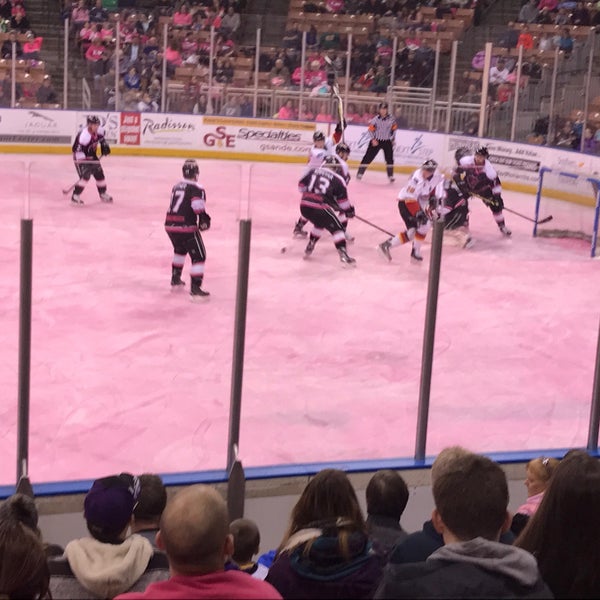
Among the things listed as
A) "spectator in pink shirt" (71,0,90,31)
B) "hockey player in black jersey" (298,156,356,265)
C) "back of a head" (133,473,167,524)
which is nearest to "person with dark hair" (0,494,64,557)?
"back of a head" (133,473,167,524)

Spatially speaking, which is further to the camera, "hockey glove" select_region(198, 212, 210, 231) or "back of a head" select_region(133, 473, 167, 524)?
"hockey glove" select_region(198, 212, 210, 231)

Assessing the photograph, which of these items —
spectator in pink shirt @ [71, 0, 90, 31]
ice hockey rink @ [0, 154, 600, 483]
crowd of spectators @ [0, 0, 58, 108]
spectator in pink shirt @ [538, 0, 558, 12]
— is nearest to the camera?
ice hockey rink @ [0, 154, 600, 483]

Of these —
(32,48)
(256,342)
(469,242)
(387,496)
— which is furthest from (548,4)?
(387,496)

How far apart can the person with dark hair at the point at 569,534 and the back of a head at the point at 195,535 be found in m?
0.72

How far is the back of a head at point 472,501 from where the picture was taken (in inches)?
85.4

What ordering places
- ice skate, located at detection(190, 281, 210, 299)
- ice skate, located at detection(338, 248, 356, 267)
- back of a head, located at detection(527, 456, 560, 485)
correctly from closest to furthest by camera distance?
back of a head, located at detection(527, 456, 560, 485) < ice skate, located at detection(190, 281, 210, 299) < ice skate, located at detection(338, 248, 356, 267)

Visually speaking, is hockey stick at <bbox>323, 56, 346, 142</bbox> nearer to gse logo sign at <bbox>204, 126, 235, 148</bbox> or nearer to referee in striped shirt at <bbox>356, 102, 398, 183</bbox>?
referee in striped shirt at <bbox>356, 102, 398, 183</bbox>

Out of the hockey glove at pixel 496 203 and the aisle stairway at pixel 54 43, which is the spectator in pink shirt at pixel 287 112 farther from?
the hockey glove at pixel 496 203

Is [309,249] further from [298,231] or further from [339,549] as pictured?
[339,549]

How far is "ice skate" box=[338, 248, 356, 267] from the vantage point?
26.1 ft

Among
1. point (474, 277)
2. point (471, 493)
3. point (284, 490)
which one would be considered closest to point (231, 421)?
point (284, 490)

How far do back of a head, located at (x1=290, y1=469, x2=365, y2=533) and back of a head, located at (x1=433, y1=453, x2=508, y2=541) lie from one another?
0.44 meters

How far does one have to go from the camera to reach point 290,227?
23.0ft

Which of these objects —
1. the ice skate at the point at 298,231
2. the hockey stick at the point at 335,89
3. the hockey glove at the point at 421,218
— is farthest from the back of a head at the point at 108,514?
the hockey stick at the point at 335,89
